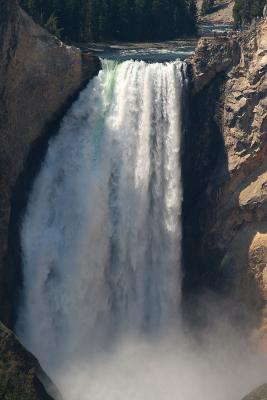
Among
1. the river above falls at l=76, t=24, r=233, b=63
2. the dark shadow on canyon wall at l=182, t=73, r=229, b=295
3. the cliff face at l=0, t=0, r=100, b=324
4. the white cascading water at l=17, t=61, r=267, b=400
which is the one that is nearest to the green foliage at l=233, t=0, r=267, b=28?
the river above falls at l=76, t=24, r=233, b=63

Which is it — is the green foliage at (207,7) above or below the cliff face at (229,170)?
above

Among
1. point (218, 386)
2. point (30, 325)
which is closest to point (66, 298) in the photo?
point (30, 325)

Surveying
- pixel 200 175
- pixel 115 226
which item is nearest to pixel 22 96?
pixel 115 226

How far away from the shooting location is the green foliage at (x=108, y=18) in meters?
41.8

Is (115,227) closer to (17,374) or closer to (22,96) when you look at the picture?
(22,96)

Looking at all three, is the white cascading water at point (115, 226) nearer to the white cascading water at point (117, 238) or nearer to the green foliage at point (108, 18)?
the white cascading water at point (117, 238)

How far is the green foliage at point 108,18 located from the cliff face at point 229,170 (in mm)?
16443

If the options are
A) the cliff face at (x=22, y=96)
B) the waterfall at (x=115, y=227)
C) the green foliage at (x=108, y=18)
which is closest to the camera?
the cliff face at (x=22, y=96)

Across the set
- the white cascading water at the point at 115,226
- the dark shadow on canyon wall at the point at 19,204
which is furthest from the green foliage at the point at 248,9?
the dark shadow on canyon wall at the point at 19,204

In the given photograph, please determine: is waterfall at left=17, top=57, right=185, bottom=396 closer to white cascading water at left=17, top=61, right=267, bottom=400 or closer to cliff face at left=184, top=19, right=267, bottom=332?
white cascading water at left=17, top=61, right=267, bottom=400

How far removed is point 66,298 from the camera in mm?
→ 25172

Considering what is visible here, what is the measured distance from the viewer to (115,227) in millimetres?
25766

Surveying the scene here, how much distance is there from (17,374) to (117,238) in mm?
9821

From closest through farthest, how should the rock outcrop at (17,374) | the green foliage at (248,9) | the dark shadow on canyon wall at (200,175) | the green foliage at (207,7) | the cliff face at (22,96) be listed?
the rock outcrop at (17,374)
the cliff face at (22,96)
the dark shadow on canyon wall at (200,175)
the green foliage at (248,9)
the green foliage at (207,7)
